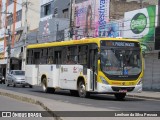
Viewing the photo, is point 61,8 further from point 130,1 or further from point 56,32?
point 130,1

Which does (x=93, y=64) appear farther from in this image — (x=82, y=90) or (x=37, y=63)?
(x=37, y=63)

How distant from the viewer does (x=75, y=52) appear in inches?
1044

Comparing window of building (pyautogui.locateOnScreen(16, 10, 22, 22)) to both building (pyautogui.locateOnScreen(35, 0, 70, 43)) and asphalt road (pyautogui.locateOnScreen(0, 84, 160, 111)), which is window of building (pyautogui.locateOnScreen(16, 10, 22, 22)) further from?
asphalt road (pyautogui.locateOnScreen(0, 84, 160, 111))

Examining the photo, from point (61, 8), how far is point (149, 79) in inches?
947

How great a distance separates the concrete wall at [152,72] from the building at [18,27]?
32873 millimetres

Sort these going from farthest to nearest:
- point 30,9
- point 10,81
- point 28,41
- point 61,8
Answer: point 30,9 < point 28,41 < point 61,8 < point 10,81

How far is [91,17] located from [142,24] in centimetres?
967

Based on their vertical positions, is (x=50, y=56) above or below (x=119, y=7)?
below

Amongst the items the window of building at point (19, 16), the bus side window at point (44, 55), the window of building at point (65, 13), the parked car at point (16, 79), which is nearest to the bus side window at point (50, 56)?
the bus side window at point (44, 55)

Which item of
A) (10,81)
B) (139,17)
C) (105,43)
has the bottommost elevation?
(10,81)

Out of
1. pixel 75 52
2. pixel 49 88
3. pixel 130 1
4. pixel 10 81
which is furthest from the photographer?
pixel 130 1

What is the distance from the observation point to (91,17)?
4744 centimetres

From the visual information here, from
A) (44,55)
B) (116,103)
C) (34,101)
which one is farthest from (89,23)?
(34,101)

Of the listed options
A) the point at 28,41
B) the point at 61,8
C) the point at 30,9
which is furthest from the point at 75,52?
the point at 30,9
